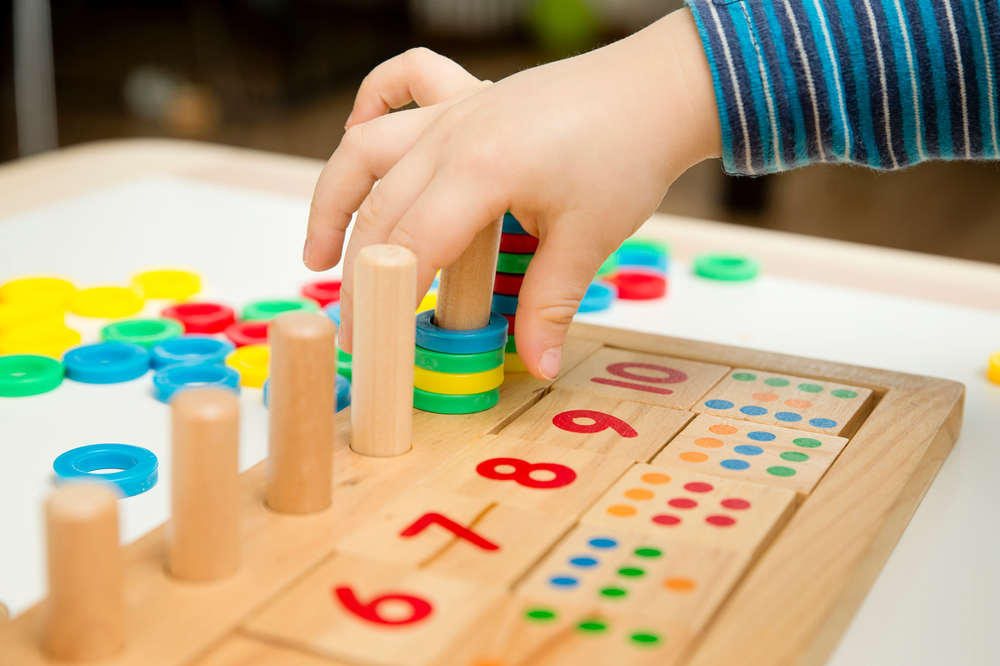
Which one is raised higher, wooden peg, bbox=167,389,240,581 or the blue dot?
wooden peg, bbox=167,389,240,581

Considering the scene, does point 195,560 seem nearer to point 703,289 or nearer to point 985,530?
point 985,530

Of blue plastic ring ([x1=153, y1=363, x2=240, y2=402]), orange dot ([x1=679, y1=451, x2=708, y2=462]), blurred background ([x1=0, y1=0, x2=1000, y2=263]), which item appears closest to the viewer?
orange dot ([x1=679, y1=451, x2=708, y2=462])

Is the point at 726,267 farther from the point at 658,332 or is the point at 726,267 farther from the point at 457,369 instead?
the point at 457,369

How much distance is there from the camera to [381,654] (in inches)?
15.8

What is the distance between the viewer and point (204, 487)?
1.40 feet

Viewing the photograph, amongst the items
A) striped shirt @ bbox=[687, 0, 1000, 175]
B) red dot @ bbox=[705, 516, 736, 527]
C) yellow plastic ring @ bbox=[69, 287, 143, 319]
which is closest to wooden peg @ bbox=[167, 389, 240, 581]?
red dot @ bbox=[705, 516, 736, 527]

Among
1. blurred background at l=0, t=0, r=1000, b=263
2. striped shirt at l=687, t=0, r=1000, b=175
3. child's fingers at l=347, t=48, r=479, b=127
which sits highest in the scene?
striped shirt at l=687, t=0, r=1000, b=175

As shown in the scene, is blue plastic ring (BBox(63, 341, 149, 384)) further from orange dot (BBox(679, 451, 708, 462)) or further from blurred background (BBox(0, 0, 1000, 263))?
blurred background (BBox(0, 0, 1000, 263))

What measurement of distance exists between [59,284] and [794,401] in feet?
1.95

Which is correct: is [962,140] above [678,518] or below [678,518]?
above

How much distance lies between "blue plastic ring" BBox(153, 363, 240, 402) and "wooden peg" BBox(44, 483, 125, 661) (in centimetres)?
30

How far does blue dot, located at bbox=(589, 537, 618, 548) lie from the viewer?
0.48 m

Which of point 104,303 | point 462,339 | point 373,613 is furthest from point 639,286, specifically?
point 373,613

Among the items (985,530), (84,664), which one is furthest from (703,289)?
(84,664)
